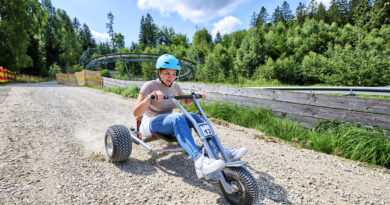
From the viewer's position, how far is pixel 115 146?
102 inches

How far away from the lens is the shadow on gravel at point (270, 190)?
6.77 feet

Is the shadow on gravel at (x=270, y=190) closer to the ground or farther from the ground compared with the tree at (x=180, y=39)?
A: closer to the ground

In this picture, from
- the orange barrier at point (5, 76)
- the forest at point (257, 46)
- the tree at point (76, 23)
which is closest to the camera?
the forest at point (257, 46)

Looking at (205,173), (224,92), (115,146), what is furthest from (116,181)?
(224,92)

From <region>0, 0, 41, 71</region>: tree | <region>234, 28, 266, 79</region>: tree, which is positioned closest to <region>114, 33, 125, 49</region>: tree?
<region>234, 28, 266, 79</region>: tree

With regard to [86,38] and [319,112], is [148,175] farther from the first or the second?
[86,38]

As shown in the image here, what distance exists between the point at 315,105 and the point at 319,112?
20cm

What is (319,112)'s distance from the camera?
13.3ft

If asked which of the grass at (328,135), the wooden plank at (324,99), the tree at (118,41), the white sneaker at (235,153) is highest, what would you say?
the tree at (118,41)

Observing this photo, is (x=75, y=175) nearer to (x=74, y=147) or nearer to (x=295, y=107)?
(x=74, y=147)

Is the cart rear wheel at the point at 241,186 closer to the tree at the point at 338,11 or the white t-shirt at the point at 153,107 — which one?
the white t-shirt at the point at 153,107

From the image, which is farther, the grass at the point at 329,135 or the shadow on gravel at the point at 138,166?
the grass at the point at 329,135

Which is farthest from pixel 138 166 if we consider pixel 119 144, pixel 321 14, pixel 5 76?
pixel 321 14

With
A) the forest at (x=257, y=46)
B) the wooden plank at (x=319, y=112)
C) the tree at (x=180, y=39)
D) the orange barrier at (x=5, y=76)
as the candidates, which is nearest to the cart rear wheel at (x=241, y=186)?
the wooden plank at (x=319, y=112)
